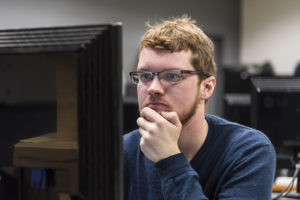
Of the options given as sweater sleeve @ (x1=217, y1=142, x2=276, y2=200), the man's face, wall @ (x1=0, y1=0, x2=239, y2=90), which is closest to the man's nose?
the man's face

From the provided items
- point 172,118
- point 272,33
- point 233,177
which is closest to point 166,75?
Result: point 172,118

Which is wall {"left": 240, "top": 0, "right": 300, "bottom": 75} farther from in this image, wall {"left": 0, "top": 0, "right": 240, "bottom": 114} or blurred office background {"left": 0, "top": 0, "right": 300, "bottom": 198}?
wall {"left": 0, "top": 0, "right": 240, "bottom": 114}

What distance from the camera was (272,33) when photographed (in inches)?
208

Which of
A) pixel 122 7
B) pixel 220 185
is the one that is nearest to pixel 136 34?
pixel 122 7

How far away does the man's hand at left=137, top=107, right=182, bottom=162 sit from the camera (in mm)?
855

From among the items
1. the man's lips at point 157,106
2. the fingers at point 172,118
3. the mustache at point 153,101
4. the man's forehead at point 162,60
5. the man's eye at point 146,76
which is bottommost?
the fingers at point 172,118

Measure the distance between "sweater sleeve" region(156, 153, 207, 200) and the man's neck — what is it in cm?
24

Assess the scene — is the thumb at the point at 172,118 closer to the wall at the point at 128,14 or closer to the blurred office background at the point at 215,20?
the wall at the point at 128,14

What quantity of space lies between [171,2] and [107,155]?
15.7ft

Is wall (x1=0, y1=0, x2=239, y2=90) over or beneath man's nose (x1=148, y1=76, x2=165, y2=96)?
over

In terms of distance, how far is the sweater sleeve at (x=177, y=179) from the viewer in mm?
835

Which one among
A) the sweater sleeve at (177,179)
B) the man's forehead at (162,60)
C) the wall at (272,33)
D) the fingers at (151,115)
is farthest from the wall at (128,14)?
the sweater sleeve at (177,179)

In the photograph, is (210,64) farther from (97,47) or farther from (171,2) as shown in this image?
(171,2)

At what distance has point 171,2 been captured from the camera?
5105mm
